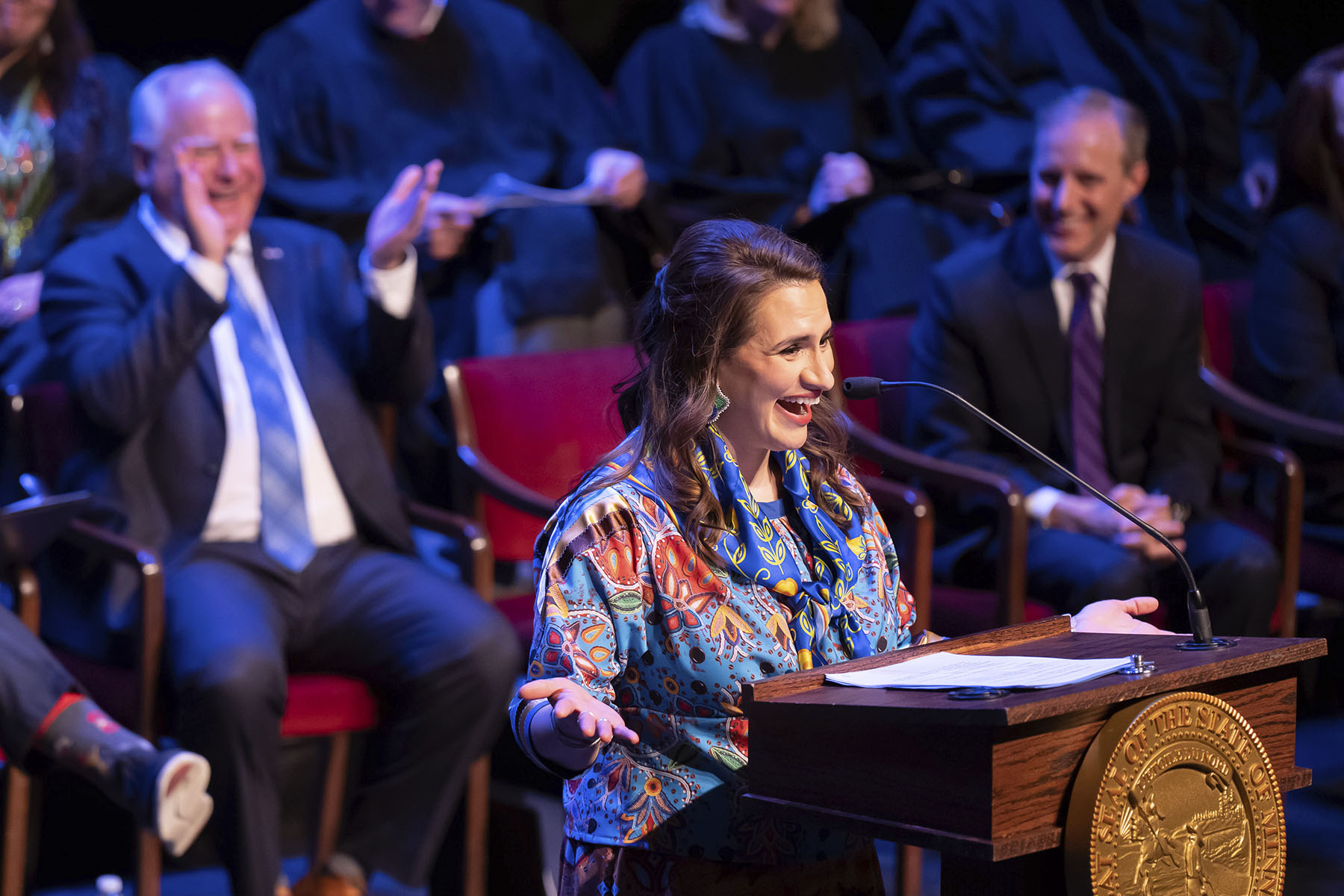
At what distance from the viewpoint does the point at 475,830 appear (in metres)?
2.77

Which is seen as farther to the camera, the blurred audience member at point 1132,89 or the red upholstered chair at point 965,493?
the blurred audience member at point 1132,89

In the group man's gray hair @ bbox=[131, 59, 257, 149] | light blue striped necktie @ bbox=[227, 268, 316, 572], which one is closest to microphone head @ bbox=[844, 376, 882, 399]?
light blue striped necktie @ bbox=[227, 268, 316, 572]

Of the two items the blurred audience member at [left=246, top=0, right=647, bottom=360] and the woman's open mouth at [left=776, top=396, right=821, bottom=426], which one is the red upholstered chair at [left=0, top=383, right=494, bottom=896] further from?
the woman's open mouth at [left=776, top=396, right=821, bottom=426]

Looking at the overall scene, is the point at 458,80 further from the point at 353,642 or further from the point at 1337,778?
the point at 1337,778

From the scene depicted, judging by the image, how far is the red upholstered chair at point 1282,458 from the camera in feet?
10.8

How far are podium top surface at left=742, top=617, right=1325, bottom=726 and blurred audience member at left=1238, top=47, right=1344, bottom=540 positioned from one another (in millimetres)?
2273

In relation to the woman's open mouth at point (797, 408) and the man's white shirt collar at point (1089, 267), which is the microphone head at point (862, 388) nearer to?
the woman's open mouth at point (797, 408)

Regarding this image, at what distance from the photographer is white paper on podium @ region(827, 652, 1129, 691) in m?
1.26

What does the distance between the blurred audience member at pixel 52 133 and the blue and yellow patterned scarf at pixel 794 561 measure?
1.96 meters

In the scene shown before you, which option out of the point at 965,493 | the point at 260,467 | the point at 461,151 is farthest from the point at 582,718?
the point at 461,151

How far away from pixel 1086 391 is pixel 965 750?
7.27 ft

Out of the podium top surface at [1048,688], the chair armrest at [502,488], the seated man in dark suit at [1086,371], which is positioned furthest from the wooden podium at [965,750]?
the seated man in dark suit at [1086,371]

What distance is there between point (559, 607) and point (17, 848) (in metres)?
1.46

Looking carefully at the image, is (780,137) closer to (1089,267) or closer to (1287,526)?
(1089,267)
